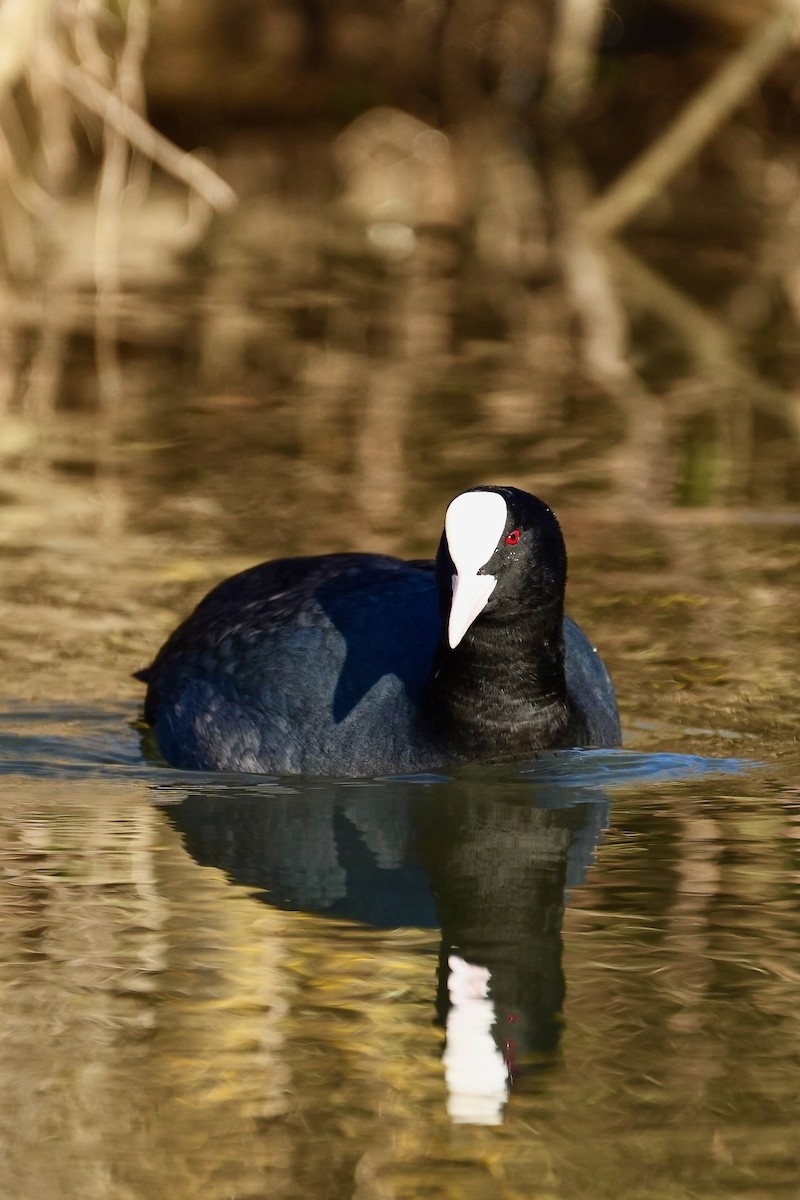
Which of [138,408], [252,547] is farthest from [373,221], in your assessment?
[252,547]

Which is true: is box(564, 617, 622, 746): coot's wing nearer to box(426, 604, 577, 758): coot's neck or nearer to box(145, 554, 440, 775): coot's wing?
box(426, 604, 577, 758): coot's neck

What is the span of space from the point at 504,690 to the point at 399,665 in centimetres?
37

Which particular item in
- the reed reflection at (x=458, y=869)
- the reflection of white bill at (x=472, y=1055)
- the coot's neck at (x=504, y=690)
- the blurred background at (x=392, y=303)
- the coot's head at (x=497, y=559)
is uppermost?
the blurred background at (x=392, y=303)

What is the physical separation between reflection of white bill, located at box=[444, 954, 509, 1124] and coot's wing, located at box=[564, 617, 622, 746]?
1489 mm

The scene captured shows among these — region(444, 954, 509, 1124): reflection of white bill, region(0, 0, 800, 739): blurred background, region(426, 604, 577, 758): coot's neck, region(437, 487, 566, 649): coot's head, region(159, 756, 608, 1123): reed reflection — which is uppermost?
region(0, 0, 800, 739): blurred background

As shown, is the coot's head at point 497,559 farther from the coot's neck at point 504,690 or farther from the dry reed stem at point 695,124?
the dry reed stem at point 695,124

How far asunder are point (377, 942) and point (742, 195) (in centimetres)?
1271

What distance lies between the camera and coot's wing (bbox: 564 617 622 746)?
5.56 m

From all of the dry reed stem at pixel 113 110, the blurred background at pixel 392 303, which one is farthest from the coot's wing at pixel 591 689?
the dry reed stem at pixel 113 110

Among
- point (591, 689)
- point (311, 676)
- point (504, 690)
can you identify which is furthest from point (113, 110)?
point (504, 690)

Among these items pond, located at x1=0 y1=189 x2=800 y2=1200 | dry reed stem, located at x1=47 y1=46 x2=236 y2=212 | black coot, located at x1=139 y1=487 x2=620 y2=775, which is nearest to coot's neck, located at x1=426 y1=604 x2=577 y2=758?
black coot, located at x1=139 y1=487 x2=620 y2=775

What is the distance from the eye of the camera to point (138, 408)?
955cm

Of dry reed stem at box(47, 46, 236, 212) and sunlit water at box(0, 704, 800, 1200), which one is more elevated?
dry reed stem at box(47, 46, 236, 212)

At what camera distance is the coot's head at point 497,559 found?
5020 mm
